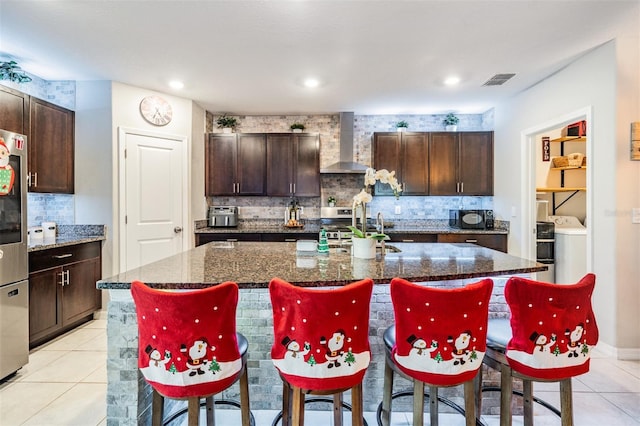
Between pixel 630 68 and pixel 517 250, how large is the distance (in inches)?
84.4

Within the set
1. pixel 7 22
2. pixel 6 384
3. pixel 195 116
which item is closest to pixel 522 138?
pixel 195 116

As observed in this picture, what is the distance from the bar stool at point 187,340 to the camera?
1151 millimetres

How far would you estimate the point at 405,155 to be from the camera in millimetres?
4504

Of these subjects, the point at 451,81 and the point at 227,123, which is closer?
the point at 451,81

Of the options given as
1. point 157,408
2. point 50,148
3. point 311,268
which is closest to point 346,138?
point 311,268

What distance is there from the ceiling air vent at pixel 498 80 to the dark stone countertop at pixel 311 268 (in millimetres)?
2172

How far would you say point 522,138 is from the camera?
380 cm

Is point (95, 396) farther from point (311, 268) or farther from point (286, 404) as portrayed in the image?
point (311, 268)

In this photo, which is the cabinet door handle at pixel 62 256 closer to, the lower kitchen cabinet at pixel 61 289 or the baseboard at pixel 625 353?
the lower kitchen cabinet at pixel 61 289

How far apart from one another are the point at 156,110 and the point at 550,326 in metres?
4.19

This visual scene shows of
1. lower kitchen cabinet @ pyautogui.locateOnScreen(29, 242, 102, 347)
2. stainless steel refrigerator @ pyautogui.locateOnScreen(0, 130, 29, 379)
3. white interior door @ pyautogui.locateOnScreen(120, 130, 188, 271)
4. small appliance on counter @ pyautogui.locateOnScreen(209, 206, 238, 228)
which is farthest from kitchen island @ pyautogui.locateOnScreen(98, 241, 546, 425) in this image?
small appliance on counter @ pyautogui.locateOnScreen(209, 206, 238, 228)

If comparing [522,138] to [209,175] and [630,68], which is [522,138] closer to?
[630,68]

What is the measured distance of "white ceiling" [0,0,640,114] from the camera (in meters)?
2.22

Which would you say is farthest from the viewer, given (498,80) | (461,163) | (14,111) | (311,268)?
(461,163)
